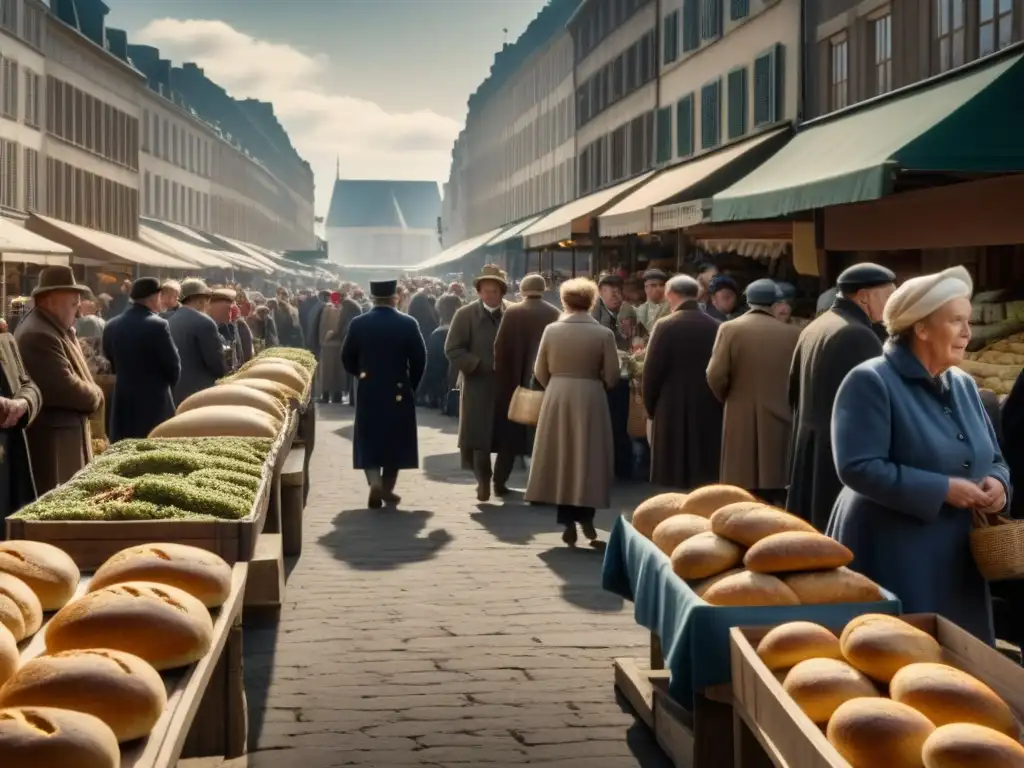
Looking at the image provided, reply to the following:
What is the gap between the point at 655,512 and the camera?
6398 millimetres

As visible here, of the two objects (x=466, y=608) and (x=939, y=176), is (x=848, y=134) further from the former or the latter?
(x=466, y=608)

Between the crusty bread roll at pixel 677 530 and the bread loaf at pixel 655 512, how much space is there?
0.84 feet

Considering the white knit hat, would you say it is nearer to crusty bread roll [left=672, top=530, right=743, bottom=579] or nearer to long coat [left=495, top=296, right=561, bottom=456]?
crusty bread roll [left=672, top=530, right=743, bottom=579]

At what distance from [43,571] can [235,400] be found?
17.2 feet

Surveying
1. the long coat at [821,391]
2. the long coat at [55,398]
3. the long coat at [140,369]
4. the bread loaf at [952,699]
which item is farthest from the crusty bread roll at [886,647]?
the long coat at [140,369]

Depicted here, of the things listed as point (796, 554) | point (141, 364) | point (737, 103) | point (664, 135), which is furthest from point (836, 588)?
point (664, 135)

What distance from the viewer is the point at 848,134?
50.2 ft

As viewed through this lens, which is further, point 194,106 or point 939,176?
point 194,106

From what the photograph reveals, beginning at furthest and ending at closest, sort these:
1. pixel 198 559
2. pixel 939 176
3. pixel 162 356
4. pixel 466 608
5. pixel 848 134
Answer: pixel 848 134
pixel 939 176
pixel 162 356
pixel 466 608
pixel 198 559

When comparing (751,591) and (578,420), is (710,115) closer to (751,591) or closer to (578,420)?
(578,420)

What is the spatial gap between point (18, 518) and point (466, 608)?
10.9 ft

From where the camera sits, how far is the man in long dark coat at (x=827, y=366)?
24.2ft

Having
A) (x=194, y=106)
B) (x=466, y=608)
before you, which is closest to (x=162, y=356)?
(x=466, y=608)

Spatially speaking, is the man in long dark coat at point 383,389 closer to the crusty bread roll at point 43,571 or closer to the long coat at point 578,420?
the long coat at point 578,420
